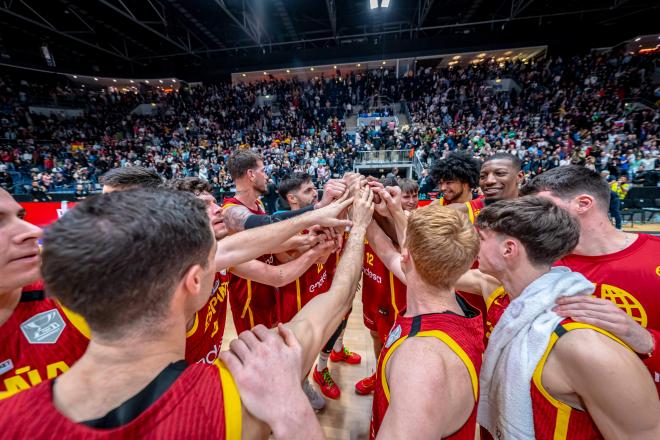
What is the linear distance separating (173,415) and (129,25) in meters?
26.1

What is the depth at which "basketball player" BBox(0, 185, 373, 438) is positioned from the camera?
69 cm

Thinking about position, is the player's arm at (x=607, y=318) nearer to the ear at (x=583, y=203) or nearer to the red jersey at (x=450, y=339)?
the red jersey at (x=450, y=339)

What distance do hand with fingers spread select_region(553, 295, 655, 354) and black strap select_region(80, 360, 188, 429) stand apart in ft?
4.98

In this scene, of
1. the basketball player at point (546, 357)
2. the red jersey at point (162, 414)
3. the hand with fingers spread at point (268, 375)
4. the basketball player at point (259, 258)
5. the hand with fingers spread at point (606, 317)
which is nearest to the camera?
the red jersey at point (162, 414)

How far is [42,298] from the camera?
121cm

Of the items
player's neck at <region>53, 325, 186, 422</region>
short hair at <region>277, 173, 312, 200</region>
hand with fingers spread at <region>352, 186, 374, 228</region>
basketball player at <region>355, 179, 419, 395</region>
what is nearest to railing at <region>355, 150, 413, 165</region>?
short hair at <region>277, 173, 312, 200</region>

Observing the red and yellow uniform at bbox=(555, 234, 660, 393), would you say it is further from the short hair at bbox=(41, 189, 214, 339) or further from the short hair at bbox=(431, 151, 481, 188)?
the short hair at bbox=(41, 189, 214, 339)

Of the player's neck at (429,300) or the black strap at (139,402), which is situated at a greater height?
the black strap at (139,402)

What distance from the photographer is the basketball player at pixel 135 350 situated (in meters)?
0.69

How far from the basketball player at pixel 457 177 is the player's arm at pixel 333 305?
7.70 feet

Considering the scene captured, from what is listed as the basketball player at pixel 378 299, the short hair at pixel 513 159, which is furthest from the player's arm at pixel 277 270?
the short hair at pixel 513 159

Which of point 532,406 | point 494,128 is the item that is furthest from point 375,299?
point 494,128

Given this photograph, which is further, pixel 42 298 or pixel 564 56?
pixel 564 56

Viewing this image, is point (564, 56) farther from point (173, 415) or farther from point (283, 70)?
point (173, 415)
